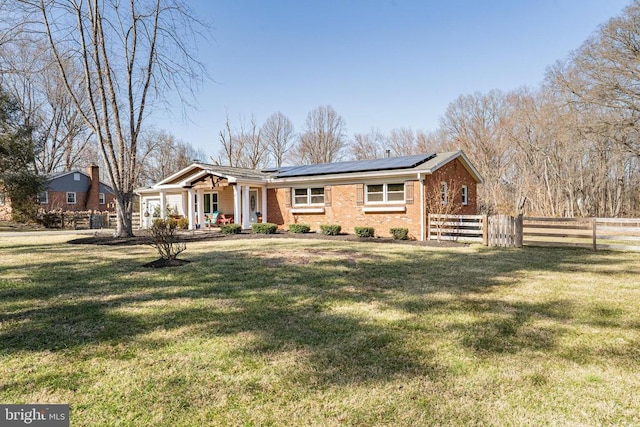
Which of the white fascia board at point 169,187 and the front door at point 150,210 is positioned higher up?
the white fascia board at point 169,187

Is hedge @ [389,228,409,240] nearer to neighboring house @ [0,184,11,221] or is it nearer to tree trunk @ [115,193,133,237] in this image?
tree trunk @ [115,193,133,237]

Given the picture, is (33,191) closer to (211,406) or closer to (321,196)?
(321,196)

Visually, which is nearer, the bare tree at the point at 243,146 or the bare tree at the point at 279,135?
the bare tree at the point at 243,146

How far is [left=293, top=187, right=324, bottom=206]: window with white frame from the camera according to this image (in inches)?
734

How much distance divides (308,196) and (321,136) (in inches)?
1207

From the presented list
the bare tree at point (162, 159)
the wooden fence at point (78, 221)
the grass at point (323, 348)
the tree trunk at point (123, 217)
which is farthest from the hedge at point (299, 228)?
the bare tree at point (162, 159)

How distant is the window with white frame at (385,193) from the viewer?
642 inches

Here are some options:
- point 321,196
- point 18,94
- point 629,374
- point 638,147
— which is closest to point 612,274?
point 629,374

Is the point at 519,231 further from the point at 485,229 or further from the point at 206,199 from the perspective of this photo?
the point at 206,199

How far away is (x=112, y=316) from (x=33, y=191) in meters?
28.6

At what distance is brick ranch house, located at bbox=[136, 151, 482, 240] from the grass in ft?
28.7

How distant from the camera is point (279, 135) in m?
48.9

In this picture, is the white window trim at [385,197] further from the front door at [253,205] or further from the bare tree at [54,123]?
the bare tree at [54,123]

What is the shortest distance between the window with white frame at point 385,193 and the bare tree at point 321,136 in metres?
31.3
